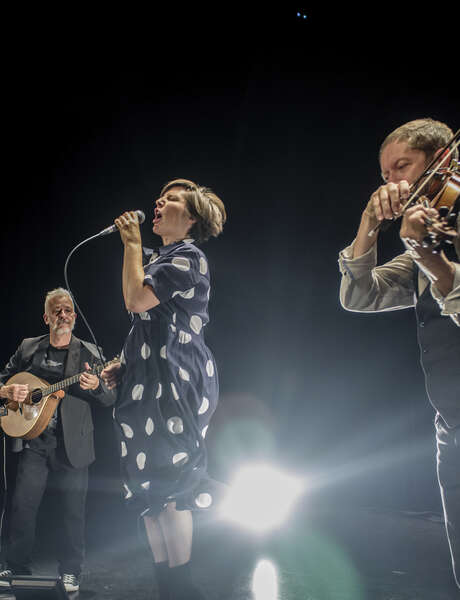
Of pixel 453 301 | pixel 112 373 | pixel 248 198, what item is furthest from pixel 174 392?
pixel 248 198

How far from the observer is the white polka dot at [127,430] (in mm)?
1359

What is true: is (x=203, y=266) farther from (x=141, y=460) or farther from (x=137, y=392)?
(x=141, y=460)

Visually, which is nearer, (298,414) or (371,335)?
(371,335)

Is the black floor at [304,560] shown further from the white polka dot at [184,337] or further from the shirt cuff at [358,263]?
the shirt cuff at [358,263]

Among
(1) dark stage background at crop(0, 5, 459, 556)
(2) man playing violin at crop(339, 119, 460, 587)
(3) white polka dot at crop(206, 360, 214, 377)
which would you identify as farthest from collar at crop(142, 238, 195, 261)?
(1) dark stage background at crop(0, 5, 459, 556)

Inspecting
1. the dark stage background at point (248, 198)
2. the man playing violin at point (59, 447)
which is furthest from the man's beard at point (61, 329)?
the dark stage background at point (248, 198)

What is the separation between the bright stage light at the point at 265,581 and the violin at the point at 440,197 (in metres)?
1.65

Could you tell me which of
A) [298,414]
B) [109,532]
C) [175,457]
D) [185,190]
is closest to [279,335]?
[298,414]

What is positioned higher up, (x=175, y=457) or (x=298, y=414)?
(x=175, y=457)

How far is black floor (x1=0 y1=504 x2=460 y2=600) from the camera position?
2.03 m

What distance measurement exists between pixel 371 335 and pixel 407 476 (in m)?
1.14

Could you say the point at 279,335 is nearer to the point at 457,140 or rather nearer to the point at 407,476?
the point at 407,476

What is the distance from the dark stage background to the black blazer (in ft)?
4.57

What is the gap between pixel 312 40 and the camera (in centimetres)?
372
